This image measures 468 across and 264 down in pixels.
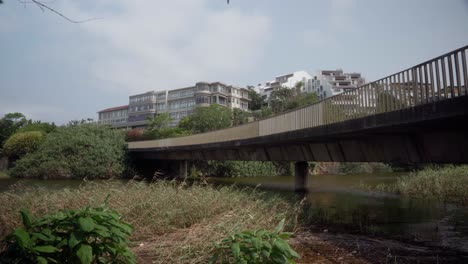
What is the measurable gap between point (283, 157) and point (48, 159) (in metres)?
27.9

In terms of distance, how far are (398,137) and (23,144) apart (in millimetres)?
45376

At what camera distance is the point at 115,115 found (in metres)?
113

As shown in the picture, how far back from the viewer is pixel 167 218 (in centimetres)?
744

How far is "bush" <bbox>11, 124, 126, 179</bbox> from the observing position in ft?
115

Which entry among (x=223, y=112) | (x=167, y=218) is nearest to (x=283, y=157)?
(x=167, y=218)

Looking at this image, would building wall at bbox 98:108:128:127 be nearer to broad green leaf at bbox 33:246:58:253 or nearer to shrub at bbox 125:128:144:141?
shrub at bbox 125:128:144:141

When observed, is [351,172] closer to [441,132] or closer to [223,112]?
[223,112]

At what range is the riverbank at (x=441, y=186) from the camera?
1630 cm

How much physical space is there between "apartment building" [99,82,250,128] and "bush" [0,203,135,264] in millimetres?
83407

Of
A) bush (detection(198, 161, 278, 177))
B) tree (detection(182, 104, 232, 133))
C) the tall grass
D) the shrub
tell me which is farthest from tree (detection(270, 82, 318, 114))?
the tall grass

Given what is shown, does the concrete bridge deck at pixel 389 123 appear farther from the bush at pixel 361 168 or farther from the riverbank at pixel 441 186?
the bush at pixel 361 168

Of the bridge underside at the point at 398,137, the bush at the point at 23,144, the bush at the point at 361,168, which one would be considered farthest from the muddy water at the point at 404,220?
the bush at the point at 23,144

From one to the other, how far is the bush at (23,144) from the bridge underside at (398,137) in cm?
3525

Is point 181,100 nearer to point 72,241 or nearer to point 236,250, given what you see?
point 72,241
